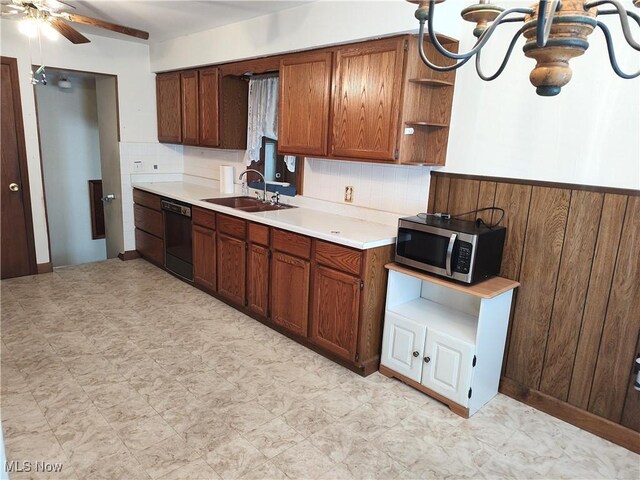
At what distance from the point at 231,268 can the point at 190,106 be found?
6.33 feet

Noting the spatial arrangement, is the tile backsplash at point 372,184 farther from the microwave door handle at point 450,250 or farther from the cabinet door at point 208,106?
the cabinet door at point 208,106

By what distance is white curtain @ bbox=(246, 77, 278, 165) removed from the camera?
13.1 feet

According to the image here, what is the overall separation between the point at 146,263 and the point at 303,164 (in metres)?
2.39

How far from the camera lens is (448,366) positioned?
99.6 inches

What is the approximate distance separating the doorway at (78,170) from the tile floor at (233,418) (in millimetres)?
2259

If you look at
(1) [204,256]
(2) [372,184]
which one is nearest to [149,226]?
(1) [204,256]

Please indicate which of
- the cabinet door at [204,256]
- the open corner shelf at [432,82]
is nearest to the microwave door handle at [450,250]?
the open corner shelf at [432,82]

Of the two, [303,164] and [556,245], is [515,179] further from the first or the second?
[303,164]

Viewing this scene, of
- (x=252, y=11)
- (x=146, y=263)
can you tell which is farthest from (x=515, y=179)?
(x=146, y=263)

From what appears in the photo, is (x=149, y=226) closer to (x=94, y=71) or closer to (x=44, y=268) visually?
(x=44, y=268)

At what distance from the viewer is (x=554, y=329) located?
2516mm

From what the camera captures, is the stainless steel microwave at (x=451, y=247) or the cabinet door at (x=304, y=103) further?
the cabinet door at (x=304, y=103)

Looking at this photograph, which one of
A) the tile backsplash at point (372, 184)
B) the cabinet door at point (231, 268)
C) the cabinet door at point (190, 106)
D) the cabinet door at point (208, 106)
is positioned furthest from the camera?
the cabinet door at point (190, 106)

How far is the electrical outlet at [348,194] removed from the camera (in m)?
3.52
